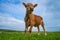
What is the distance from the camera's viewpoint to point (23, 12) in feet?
7.99

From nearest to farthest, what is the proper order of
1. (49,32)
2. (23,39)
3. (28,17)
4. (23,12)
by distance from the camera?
(23,39) < (28,17) < (23,12) < (49,32)

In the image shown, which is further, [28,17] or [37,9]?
[37,9]

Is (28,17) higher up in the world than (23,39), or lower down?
higher up

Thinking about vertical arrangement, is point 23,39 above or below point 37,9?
below

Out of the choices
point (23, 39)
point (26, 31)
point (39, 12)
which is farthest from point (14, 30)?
point (23, 39)

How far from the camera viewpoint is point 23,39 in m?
1.92

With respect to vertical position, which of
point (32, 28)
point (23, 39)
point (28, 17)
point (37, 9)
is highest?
point (37, 9)

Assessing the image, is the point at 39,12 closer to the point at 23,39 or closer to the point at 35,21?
the point at 35,21

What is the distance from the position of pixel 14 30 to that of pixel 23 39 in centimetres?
65

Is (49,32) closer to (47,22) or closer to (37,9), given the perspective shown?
(47,22)

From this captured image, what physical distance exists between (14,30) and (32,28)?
403 millimetres

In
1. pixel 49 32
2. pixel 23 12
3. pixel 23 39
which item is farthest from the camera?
pixel 49 32

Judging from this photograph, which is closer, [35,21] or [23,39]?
[23,39]

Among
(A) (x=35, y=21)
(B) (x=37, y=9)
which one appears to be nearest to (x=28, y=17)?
(A) (x=35, y=21)
